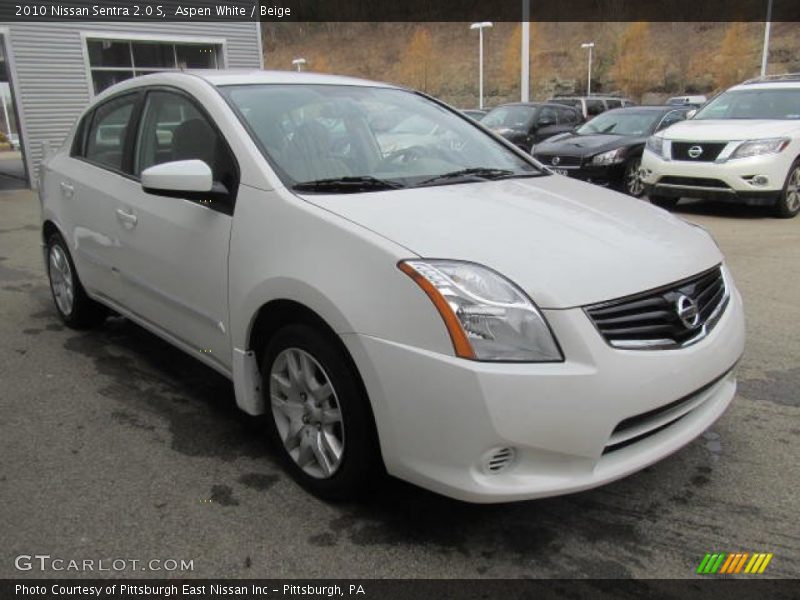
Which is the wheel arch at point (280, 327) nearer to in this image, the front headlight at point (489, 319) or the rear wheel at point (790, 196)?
the front headlight at point (489, 319)

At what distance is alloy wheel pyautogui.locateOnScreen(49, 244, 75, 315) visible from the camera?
15.3ft

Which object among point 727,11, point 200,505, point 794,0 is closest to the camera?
point 200,505

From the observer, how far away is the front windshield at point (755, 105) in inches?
362

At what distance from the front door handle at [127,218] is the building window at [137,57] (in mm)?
12763

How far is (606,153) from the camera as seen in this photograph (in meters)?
10.2

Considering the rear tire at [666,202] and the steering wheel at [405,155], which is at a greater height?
the steering wheel at [405,155]

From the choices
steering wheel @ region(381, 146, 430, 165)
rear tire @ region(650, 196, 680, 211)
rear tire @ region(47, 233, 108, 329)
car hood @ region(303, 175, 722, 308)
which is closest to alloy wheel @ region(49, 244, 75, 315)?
rear tire @ region(47, 233, 108, 329)

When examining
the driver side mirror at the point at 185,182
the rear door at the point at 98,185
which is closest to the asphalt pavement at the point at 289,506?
the rear door at the point at 98,185

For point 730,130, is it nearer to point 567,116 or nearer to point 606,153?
point 606,153

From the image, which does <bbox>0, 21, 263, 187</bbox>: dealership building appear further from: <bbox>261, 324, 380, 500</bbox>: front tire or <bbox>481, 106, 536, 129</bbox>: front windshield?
<bbox>261, 324, 380, 500</bbox>: front tire
